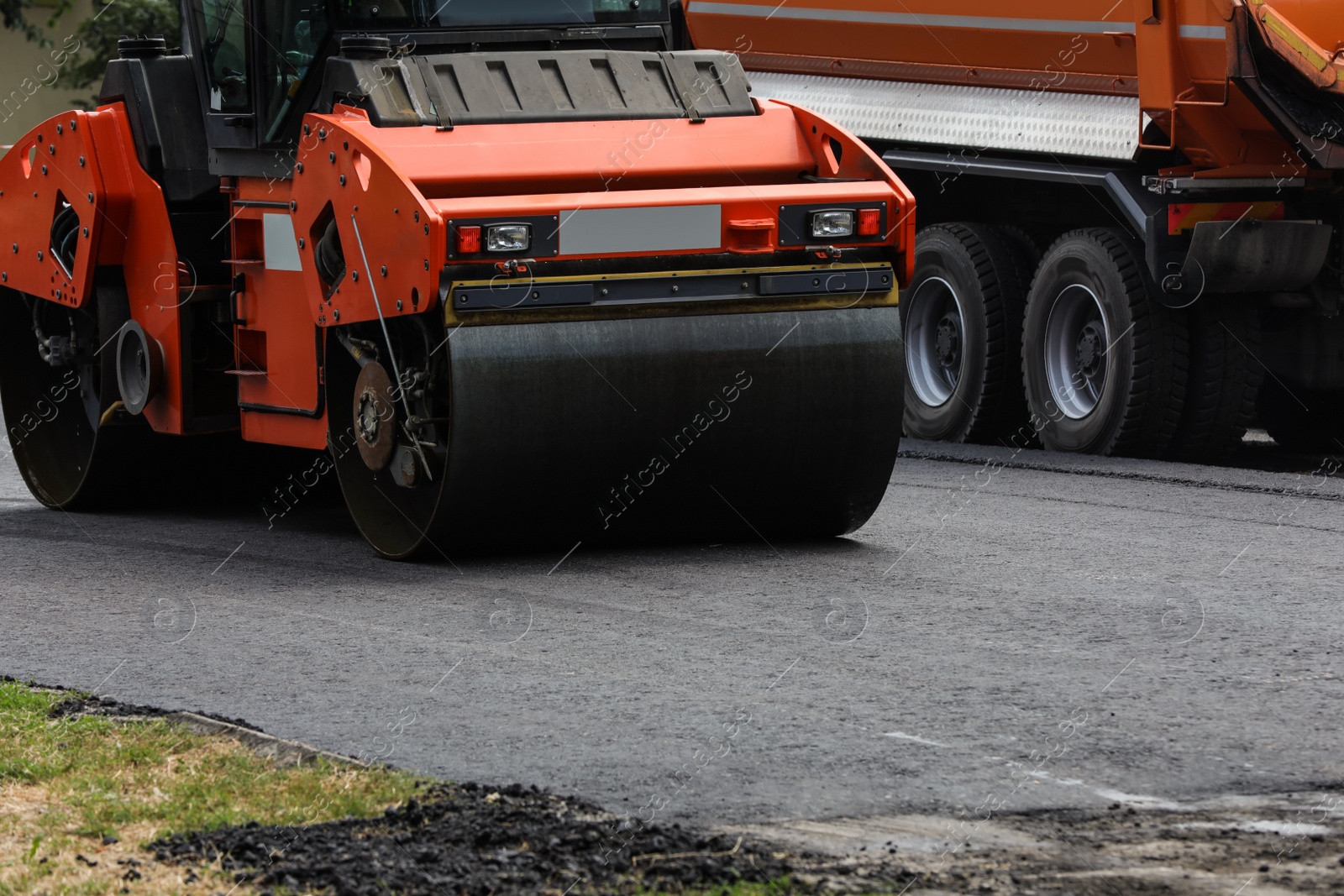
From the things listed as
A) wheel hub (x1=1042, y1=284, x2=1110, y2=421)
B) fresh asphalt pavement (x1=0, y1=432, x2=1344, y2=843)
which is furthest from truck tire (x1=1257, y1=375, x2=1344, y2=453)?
fresh asphalt pavement (x1=0, y1=432, x2=1344, y2=843)

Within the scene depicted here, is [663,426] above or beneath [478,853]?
beneath

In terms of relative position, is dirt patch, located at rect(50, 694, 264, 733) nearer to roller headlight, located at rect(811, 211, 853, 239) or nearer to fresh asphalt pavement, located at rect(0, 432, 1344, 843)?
fresh asphalt pavement, located at rect(0, 432, 1344, 843)

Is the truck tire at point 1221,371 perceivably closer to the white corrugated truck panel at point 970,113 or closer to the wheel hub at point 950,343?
the white corrugated truck panel at point 970,113

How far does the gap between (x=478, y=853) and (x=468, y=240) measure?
3199 mm

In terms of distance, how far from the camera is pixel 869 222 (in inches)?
293

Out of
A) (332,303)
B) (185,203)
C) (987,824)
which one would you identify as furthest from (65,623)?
(987,824)

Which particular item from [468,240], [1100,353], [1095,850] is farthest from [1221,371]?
[1095,850]

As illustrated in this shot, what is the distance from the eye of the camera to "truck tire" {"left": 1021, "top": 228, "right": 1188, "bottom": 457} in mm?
11008

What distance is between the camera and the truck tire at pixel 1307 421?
484 inches

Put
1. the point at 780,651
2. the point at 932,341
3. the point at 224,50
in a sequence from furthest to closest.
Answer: the point at 932,341 → the point at 224,50 → the point at 780,651

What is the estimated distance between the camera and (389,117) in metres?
7.35

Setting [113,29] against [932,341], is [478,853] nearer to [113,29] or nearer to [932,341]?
[932,341]

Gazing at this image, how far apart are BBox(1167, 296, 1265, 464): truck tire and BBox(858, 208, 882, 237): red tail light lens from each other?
401 centimetres

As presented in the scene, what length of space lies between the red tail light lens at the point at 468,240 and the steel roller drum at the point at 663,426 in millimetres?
236
